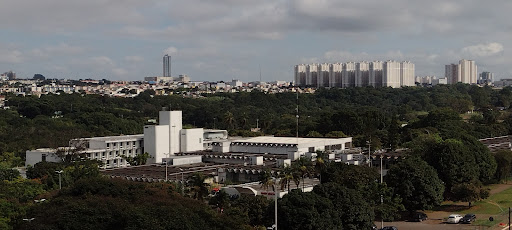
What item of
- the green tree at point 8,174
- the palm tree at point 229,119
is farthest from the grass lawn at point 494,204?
the palm tree at point 229,119

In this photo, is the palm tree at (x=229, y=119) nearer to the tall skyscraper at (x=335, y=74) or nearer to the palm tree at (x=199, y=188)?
the palm tree at (x=199, y=188)

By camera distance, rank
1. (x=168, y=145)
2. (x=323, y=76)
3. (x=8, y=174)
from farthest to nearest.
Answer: (x=323, y=76) < (x=168, y=145) < (x=8, y=174)

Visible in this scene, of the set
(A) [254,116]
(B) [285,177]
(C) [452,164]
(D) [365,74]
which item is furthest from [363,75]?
(B) [285,177]

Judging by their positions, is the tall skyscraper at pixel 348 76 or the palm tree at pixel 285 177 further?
the tall skyscraper at pixel 348 76

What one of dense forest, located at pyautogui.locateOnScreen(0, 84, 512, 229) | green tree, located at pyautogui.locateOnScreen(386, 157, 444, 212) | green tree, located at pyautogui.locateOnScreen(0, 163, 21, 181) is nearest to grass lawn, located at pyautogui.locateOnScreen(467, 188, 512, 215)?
dense forest, located at pyautogui.locateOnScreen(0, 84, 512, 229)

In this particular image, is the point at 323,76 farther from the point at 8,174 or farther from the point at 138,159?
the point at 8,174

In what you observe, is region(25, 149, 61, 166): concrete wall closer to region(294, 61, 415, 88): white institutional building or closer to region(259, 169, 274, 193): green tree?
region(259, 169, 274, 193): green tree

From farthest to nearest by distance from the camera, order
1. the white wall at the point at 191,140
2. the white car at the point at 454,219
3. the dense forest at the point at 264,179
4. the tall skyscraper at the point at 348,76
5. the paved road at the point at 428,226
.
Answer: the tall skyscraper at the point at 348,76, the white wall at the point at 191,140, the white car at the point at 454,219, the paved road at the point at 428,226, the dense forest at the point at 264,179
